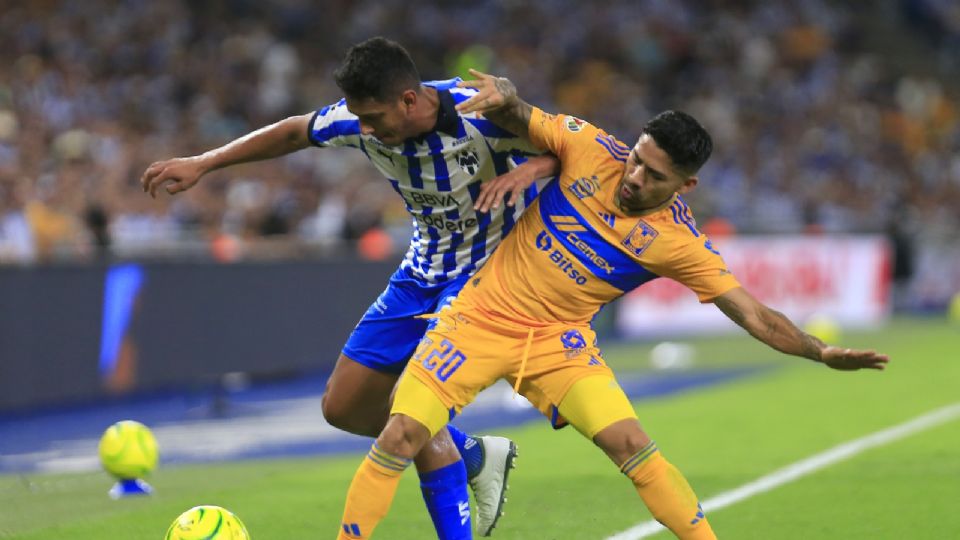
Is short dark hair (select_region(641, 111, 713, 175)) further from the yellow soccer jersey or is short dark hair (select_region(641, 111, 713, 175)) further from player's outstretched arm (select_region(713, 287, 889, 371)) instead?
player's outstretched arm (select_region(713, 287, 889, 371))

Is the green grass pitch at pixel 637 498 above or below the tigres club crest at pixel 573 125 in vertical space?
below

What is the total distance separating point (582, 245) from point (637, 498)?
2.86 m

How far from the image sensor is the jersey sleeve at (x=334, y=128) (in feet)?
21.1

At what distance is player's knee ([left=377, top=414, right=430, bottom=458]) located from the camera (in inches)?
230

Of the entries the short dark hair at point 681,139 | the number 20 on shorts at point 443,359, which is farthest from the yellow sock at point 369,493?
the short dark hair at point 681,139

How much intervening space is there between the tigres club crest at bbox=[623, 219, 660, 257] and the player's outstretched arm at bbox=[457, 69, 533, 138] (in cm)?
63

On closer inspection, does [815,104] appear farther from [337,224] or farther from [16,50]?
[16,50]

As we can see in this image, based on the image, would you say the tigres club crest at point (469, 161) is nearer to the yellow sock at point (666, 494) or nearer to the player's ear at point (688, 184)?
the player's ear at point (688, 184)

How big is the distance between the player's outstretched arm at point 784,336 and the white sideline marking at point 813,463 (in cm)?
173

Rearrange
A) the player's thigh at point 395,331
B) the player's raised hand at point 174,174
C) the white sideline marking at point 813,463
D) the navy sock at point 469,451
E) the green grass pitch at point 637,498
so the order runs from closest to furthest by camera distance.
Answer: the player's raised hand at point 174,174
the player's thigh at point 395,331
the navy sock at point 469,451
the white sideline marking at point 813,463
the green grass pitch at point 637,498

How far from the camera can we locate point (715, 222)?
78.5 ft

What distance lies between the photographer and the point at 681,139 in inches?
232

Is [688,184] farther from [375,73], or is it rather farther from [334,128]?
[334,128]

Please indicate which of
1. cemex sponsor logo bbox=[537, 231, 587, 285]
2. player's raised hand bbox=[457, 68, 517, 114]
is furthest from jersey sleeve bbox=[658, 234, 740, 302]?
player's raised hand bbox=[457, 68, 517, 114]
